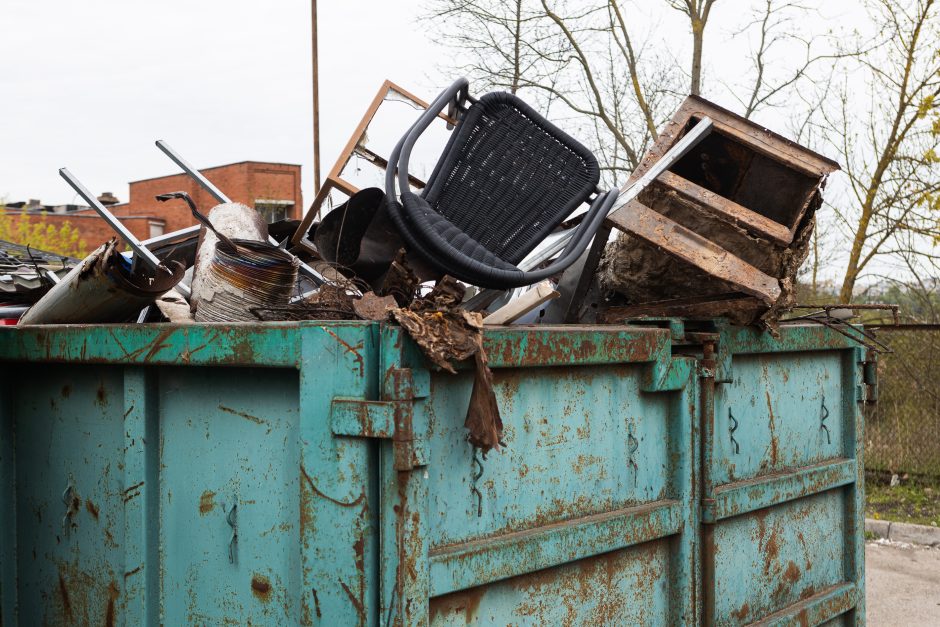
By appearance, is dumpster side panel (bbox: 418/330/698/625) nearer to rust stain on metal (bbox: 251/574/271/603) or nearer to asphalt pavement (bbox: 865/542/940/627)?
rust stain on metal (bbox: 251/574/271/603)

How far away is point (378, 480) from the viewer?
1.73 m

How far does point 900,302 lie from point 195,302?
8370 millimetres

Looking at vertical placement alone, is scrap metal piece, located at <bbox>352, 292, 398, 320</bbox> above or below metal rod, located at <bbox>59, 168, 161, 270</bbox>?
below

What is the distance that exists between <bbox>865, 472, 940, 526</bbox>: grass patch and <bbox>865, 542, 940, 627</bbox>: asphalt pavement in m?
0.72

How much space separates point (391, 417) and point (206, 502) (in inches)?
23.6

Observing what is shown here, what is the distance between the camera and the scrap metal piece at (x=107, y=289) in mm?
2326

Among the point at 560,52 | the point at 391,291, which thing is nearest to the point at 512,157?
the point at 391,291

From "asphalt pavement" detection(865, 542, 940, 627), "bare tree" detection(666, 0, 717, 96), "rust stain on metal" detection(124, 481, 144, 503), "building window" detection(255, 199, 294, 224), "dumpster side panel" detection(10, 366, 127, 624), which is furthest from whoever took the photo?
"bare tree" detection(666, 0, 717, 96)

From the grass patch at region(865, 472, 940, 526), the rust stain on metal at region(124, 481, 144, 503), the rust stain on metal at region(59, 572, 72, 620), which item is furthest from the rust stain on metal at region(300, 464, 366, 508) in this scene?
the grass patch at region(865, 472, 940, 526)

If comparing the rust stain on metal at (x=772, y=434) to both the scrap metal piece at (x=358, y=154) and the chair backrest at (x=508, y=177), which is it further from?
the scrap metal piece at (x=358, y=154)

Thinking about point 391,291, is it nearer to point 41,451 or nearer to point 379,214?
point 379,214

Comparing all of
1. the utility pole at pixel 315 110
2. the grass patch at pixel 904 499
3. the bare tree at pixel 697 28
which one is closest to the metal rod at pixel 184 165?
the utility pole at pixel 315 110

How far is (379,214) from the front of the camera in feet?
8.13

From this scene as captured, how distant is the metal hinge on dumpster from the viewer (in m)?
1.69
